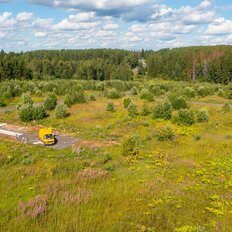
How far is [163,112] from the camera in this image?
4231 cm

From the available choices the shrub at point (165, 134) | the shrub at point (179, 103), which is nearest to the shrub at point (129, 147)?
the shrub at point (165, 134)

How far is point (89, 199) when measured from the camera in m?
17.0

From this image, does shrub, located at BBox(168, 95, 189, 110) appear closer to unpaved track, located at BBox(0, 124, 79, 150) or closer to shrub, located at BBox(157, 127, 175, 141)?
shrub, located at BBox(157, 127, 175, 141)

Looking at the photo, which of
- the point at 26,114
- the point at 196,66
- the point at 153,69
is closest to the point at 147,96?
the point at 26,114

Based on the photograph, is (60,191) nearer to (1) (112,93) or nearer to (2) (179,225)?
(2) (179,225)

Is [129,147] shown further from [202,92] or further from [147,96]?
[202,92]

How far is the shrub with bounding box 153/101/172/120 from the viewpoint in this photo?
4203 cm

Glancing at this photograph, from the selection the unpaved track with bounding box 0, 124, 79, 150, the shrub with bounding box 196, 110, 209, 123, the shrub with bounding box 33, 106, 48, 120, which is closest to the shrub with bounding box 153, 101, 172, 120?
the shrub with bounding box 196, 110, 209, 123

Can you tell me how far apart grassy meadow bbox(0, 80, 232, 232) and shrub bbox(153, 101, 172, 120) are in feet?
20.7

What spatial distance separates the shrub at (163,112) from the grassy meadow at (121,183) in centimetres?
631

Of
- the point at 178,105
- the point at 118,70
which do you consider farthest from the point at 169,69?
the point at 178,105

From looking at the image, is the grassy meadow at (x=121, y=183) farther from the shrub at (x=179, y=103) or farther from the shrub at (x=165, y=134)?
the shrub at (x=179, y=103)

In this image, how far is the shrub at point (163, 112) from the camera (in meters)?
42.0

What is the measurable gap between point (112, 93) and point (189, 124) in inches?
1106
